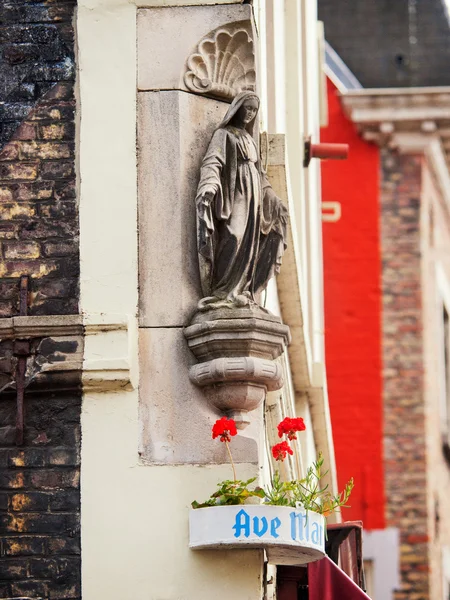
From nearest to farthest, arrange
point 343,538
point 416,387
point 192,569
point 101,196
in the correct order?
point 192,569 → point 101,196 → point 343,538 → point 416,387

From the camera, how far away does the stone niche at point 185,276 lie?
8.47m

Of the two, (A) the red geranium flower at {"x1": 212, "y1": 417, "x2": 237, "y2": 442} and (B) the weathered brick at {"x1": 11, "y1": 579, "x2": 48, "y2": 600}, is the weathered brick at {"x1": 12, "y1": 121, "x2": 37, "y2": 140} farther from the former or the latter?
(B) the weathered brick at {"x1": 11, "y1": 579, "x2": 48, "y2": 600}

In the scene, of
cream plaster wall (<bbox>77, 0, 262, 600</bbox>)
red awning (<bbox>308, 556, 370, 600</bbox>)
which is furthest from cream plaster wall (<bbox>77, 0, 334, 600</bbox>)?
red awning (<bbox>308, 556, 370, 600</bbox>)

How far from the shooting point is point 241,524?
8.11 metres

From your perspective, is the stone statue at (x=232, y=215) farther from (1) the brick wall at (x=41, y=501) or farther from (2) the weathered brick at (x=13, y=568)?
(2) the weathered brick at (x=13, y=568)

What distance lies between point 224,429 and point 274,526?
1.55 ft

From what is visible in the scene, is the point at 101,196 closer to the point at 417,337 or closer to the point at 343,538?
the point at 343,538

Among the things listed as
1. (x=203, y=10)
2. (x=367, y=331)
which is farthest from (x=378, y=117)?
(x=203, y=10)

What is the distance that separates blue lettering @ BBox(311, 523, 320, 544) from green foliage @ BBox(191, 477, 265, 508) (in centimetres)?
31

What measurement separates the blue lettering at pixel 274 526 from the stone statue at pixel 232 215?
41.1 inches

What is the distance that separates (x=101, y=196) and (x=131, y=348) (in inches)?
31.1

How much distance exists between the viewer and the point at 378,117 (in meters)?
19.6

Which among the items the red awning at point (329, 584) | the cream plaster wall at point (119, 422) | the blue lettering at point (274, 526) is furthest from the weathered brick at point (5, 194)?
the red awning at point (329, 584)

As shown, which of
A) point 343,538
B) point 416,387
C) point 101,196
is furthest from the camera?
point 416,387
